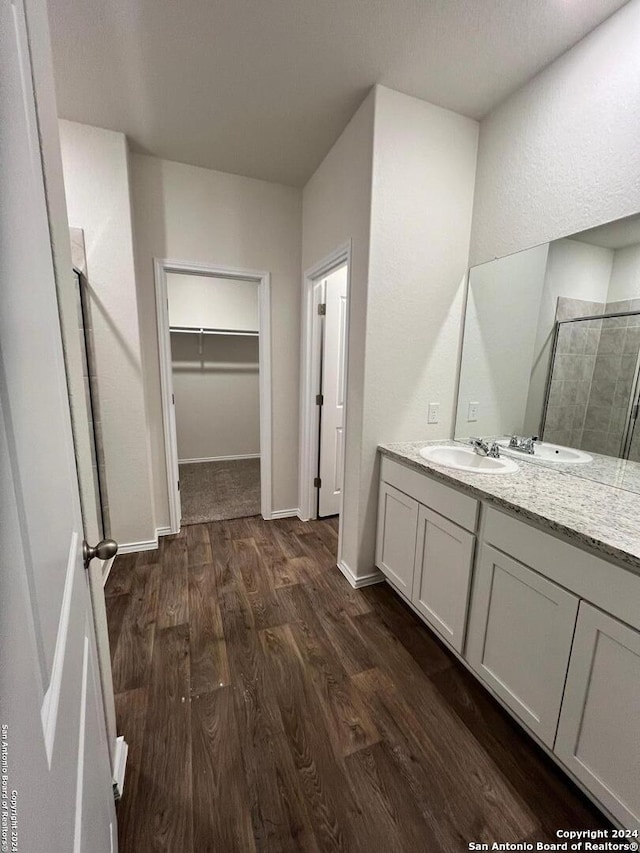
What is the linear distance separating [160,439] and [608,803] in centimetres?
279

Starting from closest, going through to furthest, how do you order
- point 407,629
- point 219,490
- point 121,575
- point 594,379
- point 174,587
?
1. point 594,379
2. point 407,629
3. point 174,587
4. point 121,575
5. point 219,490

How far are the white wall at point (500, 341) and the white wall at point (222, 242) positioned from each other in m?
1.38

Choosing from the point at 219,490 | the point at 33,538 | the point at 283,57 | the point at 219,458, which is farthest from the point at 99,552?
the point at 219,458

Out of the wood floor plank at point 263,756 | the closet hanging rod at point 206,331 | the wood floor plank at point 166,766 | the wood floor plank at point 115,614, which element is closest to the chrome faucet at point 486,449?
the wood floor plank at point 263,756

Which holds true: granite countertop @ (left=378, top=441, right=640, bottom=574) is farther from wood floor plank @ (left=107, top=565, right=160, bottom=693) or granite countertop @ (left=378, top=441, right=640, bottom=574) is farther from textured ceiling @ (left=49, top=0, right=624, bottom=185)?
textured ceiling @ (left=49, top=0, right=624, bottom=185)

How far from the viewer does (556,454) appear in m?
1.71

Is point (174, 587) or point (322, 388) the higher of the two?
point (322, 388)

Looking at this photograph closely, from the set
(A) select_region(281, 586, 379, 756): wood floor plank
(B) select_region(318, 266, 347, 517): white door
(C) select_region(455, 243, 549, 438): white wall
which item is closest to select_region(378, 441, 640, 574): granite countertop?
(C) select_region(455, 243, 549, 438): white wall

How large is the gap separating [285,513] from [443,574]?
1.71 meters

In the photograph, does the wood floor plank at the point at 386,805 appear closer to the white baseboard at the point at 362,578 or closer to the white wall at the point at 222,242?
the white baseboard at the point at 362,578

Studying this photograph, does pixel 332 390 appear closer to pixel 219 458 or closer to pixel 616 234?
pixel 616 234

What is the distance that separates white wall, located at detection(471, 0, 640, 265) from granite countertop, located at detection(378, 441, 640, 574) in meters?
1.13

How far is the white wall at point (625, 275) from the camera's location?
4.55ft

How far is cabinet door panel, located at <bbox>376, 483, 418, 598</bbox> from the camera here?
181 centimetres
